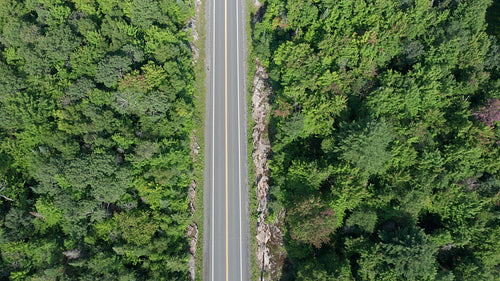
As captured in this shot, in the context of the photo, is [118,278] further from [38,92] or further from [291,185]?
[38,92]

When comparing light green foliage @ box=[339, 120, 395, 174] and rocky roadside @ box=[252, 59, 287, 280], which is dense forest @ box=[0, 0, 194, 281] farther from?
light green foliage @ box=[339, 120, 395, 174]

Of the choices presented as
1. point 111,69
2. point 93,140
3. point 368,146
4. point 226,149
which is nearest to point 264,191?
point 226,149

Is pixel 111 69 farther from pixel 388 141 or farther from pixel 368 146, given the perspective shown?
pixel 388 141

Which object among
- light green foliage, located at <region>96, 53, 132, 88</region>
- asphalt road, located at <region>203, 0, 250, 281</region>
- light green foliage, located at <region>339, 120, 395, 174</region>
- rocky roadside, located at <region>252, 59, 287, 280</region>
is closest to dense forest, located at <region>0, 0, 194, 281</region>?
light green foliage, located at <region>96, 53, 132, 88</region>

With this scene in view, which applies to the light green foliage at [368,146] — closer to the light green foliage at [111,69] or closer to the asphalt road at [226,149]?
the asphalt road at [226,149]

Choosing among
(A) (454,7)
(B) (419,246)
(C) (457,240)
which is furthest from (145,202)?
(A) (454,7)

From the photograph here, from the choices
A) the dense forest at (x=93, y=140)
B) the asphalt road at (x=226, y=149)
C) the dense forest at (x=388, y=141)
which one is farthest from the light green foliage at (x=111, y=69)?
the dense forest at (x=388, y=141)
